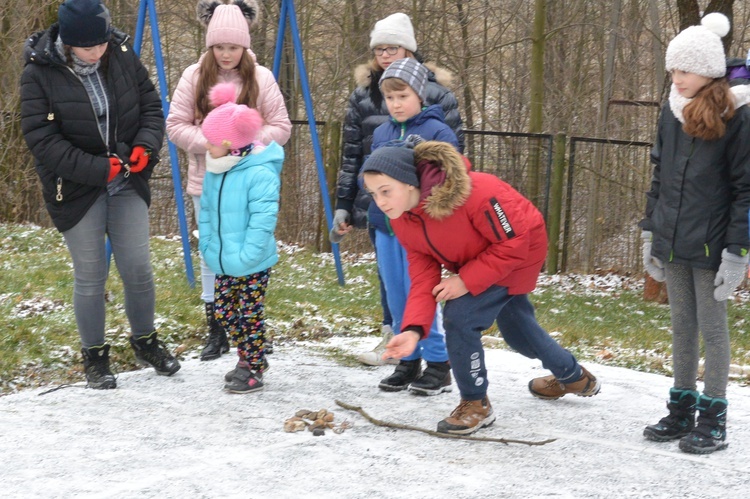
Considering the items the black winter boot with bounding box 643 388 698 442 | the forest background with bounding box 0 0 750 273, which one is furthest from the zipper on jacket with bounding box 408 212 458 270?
the forest background with bounding box 0 0 750 273

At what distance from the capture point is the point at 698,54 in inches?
139

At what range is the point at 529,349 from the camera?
13.7 ft

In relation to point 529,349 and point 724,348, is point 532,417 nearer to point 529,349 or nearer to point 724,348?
point 529,349

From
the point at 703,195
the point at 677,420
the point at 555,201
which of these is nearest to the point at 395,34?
the point at 703,195

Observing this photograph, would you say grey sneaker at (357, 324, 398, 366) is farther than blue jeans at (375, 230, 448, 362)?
Yes

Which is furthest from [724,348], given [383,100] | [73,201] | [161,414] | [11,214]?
[11,214]

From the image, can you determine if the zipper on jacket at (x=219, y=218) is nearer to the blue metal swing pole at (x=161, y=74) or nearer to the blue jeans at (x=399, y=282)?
the blue jeans at (x=399, y=282)

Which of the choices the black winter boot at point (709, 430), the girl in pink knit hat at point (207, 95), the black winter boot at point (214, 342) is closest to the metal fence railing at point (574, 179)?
the girl in pink knit hat at point (207, 95)

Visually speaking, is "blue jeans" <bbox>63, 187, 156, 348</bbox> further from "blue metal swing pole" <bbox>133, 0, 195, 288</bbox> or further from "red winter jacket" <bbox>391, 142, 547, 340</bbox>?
"blue metal swing pole" <bbox>133, 0, 195, 288</bbox>

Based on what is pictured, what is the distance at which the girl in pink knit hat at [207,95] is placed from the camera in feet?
16.6

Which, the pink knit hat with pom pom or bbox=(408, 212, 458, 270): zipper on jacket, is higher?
the pink knit hat with pom pom

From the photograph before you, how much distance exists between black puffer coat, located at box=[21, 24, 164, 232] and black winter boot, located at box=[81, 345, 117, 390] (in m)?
0.65

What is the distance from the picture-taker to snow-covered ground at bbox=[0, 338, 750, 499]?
331 cm

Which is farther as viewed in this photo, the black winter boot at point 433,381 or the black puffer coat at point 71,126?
the black winter boot at point 433,381
